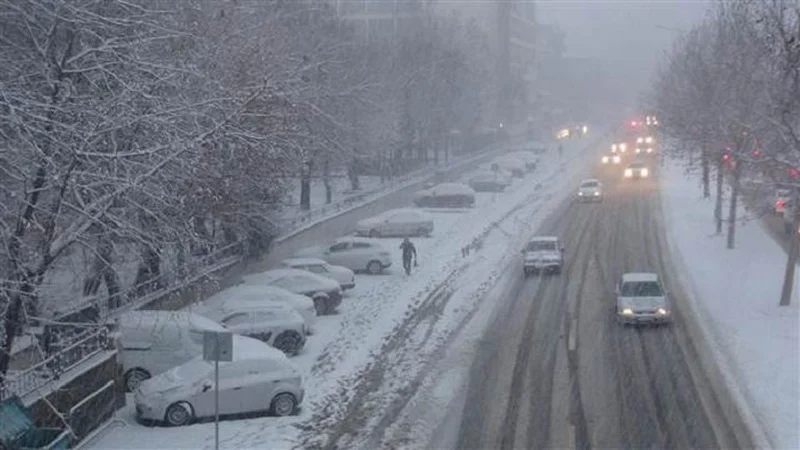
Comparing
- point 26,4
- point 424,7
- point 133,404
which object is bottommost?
point 133,404

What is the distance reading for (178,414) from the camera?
1802 centimetres

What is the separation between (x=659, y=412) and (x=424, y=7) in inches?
3140

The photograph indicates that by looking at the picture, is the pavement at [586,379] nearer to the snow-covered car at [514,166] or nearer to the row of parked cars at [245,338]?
the row of parked cars at [245,338]

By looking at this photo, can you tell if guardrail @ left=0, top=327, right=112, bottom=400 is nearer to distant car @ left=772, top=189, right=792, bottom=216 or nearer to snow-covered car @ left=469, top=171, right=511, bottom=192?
distant car @ left=772, top=189, right=792, bottom=216

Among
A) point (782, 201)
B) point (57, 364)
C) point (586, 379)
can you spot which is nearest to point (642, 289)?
point (586, 379)

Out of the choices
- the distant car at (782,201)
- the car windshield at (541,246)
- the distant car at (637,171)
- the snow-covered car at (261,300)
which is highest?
the distant car at (782,201)

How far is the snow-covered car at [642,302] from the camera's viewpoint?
25.3m

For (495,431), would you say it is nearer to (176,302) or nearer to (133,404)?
(133,404)

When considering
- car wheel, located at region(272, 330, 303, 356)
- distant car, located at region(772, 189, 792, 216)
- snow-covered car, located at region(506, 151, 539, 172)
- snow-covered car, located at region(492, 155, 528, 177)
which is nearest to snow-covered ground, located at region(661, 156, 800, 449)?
distant car, located at region(772, 189, 792, 216)

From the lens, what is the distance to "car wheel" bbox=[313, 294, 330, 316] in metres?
27.6

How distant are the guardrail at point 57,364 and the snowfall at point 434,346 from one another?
1.25 m

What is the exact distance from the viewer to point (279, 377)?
60.6 feet

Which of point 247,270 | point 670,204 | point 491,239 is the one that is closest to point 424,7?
point 670,204

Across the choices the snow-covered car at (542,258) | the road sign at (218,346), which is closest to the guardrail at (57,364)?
the road sign at (218,346)
